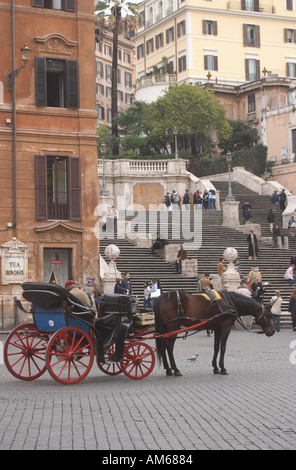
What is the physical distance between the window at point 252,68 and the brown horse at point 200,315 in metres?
66.5

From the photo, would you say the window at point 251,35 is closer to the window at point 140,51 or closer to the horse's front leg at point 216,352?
the window at point 140,51

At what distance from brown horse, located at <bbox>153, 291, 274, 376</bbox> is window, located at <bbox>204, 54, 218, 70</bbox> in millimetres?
65130

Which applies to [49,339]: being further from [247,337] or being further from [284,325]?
[284,325]

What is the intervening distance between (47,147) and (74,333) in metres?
18.7

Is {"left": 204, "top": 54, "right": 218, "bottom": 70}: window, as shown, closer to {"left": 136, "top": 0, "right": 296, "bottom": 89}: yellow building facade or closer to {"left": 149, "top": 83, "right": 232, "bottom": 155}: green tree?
{"left": 136, "top": 0, "right": 296, "bottom": 89}: yellow building facade

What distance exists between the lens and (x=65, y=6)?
34.5 metres

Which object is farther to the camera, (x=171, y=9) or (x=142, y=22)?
(x=142, y=22)

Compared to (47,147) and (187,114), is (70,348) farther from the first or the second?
(187,114)

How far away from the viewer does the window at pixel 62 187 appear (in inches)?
1330

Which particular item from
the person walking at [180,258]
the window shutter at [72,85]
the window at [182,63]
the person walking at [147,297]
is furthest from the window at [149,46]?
the person walking at [147,297]

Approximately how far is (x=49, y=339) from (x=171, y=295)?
2658mm
